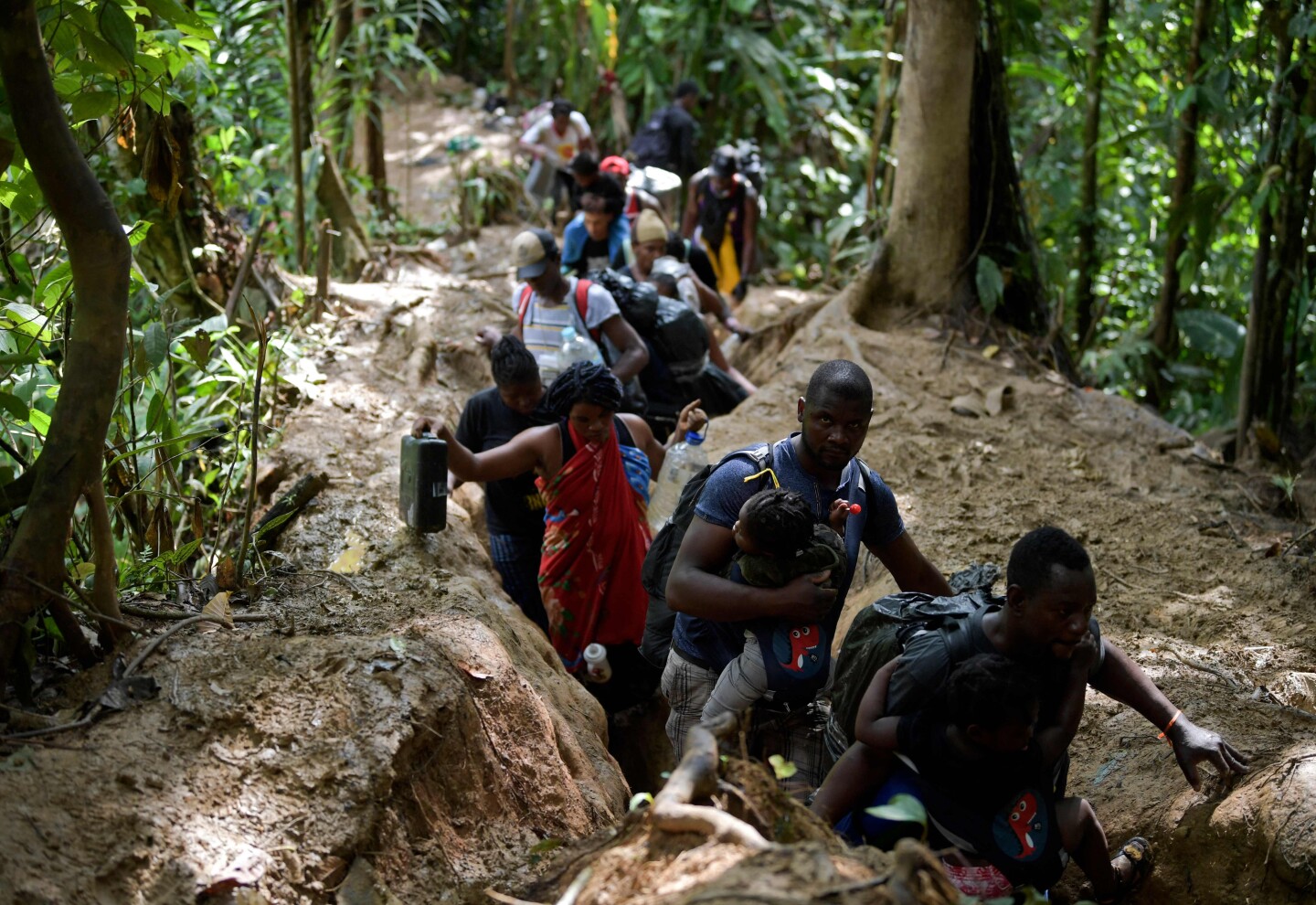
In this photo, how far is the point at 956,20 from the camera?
8.45m

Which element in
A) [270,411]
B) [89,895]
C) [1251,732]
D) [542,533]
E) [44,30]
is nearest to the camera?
[89,895]

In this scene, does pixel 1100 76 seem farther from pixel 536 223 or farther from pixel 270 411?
pixel 270 411

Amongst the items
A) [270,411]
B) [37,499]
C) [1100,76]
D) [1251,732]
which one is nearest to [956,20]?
[1100,76]

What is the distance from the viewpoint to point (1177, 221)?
8289 millimetres

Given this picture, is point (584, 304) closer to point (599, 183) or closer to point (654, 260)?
point (654, 260)

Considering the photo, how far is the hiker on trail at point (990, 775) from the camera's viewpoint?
2.83m

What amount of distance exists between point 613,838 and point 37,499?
5.56 ft

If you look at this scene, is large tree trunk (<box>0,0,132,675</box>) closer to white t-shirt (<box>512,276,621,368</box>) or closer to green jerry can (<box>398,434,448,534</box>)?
green jerry can (<box>398,434,448,534</box>)

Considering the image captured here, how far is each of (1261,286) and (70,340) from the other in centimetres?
712

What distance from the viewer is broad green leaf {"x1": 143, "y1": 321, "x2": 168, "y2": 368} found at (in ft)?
11.9

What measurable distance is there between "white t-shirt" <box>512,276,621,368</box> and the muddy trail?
97cm

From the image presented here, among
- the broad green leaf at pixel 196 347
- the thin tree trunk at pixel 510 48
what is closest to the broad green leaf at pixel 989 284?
the broad green leaf at pixel 196 347

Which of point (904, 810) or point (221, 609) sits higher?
point (904, 810)

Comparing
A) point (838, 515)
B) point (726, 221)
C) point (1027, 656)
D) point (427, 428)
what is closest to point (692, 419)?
point (427, 428)
